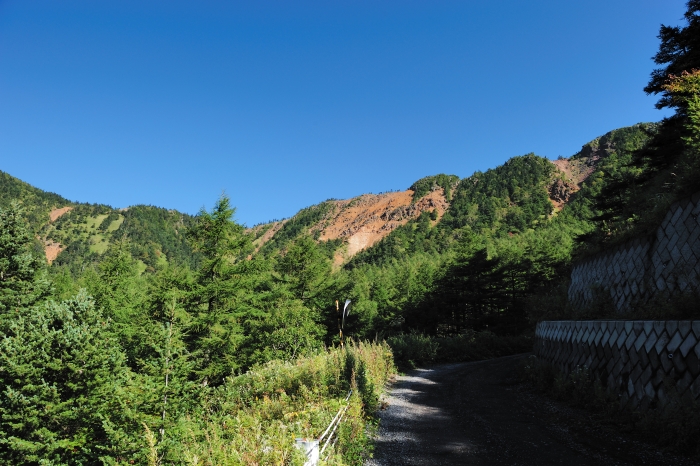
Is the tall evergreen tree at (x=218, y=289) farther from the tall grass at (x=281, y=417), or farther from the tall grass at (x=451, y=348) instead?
the tall grass at (x=451, y=348)

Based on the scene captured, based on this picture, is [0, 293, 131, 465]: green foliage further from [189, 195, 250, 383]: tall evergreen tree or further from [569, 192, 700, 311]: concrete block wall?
[569, 192, 700, 311]: concrete block wall

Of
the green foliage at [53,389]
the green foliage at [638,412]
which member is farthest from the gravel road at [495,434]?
the green foliage at [53,389]

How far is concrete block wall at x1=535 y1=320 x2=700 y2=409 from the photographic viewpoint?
23.6 ft

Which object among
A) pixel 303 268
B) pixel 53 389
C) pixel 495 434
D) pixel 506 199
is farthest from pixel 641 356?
pixel 506 199

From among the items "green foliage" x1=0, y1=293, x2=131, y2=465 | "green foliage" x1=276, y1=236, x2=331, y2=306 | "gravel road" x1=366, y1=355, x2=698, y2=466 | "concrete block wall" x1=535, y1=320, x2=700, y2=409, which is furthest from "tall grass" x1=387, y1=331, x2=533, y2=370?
"green foliage" x1=0, y1=293, x2=131, y2=465

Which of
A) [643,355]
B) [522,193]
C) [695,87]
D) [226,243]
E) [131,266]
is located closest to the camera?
[643,355]

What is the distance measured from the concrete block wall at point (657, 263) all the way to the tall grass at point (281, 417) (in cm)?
888

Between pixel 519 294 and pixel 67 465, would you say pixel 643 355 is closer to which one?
pixel 67 465

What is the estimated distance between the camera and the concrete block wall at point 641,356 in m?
7.20

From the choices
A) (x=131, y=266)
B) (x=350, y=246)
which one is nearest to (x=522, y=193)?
(x=350, y=246)

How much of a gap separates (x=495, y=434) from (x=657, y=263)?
7679 mm

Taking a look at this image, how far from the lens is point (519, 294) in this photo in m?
44.4

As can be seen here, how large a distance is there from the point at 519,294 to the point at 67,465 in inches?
1700

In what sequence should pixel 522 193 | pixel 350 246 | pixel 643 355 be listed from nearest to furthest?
pixel 643 355, pixel 522 193, pixel 350 246
